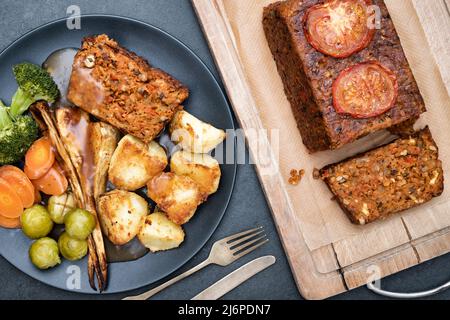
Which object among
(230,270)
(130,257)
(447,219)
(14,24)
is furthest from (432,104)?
(14,24)

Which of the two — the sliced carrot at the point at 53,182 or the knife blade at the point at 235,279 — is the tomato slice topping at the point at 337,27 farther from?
the sliced carrot at the point at 53,182

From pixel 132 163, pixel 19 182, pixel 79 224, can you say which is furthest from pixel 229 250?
pixel 19 182

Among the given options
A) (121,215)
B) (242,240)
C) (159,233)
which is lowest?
(242,240)

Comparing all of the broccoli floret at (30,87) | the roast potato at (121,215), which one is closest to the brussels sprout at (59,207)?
the roast potato at (121,215)

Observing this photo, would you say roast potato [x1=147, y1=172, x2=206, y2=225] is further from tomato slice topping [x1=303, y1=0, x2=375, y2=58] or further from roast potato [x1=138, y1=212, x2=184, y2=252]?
tomato slice topping [x1=303, y1=0, x2=375, y2=58]

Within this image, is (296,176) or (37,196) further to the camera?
(296,176)

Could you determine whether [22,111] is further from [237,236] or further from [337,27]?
[337,27]

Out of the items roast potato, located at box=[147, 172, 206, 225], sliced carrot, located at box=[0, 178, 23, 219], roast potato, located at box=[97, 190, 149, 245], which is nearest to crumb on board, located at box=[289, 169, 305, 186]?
roast potato, located at box=[147, 172, 206, 225]
